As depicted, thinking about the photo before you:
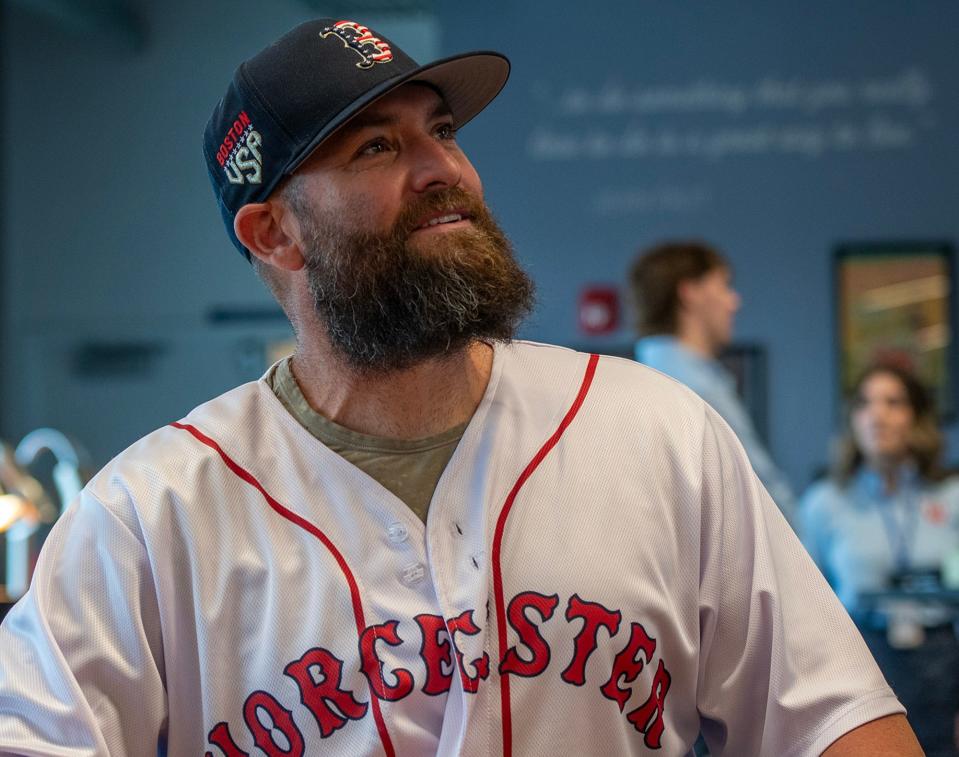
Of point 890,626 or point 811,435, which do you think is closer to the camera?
point 890,626

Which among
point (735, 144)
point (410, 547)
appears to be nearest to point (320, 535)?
point (410, 547)

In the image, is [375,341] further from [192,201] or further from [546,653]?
[192,201]

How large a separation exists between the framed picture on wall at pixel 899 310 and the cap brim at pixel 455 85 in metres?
3.21

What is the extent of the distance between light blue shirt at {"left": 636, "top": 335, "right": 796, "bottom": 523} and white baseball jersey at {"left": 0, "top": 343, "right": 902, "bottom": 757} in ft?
5.33

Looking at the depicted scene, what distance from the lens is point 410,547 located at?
4.58ft

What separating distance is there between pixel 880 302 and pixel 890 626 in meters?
1.96

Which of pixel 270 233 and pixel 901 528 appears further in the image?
pixel 901 528

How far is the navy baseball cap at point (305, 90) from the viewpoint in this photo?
56.3 inches

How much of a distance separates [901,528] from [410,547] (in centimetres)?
241

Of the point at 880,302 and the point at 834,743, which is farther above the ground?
the point at 880,302

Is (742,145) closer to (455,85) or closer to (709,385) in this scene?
(709,385)

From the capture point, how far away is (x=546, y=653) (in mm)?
1338

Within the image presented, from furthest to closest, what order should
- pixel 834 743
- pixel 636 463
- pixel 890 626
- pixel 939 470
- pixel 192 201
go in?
pixel 192 201 < pixel 939 470 < pixel 890 626 < pixel 636 463 < pixel 834 743

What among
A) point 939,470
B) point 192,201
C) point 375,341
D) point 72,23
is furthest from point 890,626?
point 72,23
